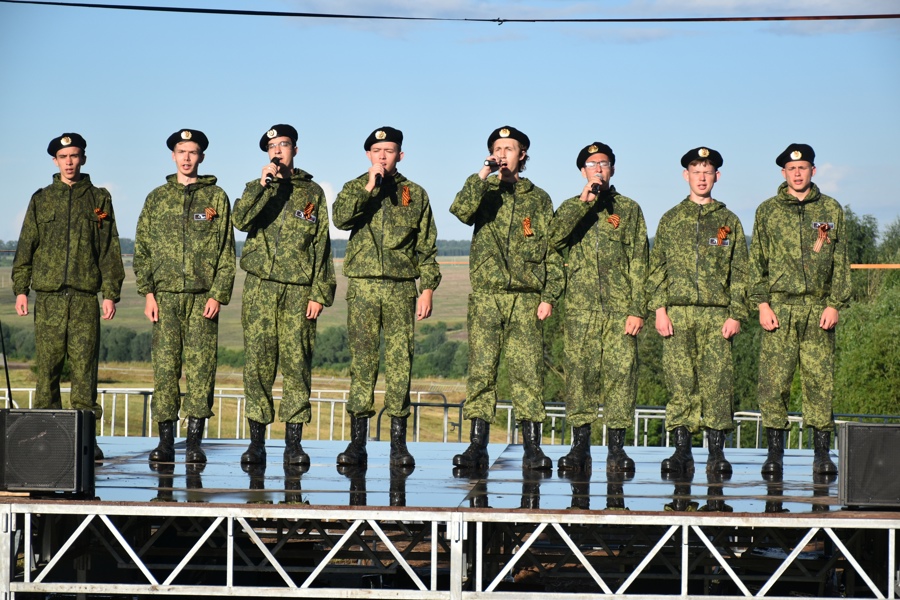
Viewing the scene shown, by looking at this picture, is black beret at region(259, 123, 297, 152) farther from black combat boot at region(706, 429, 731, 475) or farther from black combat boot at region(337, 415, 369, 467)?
black combat boot at region(706, 429, 731, 475)

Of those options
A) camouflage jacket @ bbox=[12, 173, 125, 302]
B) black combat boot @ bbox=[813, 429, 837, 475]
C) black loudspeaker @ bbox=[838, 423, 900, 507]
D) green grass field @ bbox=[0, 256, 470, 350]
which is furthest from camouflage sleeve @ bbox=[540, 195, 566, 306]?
green grass field @ bbox=[0, 256, 470, 350]

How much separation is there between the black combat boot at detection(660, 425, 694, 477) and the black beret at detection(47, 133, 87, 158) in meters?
4.47

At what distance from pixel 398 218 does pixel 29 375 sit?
59686 mm

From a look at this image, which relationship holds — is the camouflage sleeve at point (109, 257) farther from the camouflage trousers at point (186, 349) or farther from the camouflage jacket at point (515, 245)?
the camouflage jacket at point (515, 245)

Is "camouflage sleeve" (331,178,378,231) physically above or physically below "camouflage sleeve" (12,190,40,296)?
above

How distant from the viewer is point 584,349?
7.88 metres

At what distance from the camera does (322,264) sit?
7809 millimetres

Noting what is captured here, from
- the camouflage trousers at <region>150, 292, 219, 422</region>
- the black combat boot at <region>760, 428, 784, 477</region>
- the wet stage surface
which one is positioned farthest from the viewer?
the black combat boot at <region>760, 428, 784, 477</region>

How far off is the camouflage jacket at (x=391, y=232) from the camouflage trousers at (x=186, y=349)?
1033 millimetres

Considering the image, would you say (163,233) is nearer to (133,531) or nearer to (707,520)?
(133,531)

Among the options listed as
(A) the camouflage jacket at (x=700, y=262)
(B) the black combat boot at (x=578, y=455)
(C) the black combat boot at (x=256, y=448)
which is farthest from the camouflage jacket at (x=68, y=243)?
(A) the camouflage jacket at (x=700, y=262)

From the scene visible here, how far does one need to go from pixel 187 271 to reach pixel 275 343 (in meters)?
0.75

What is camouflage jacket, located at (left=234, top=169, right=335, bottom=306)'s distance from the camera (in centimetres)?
768

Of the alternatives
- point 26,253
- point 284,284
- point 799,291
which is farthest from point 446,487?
point 26,253
